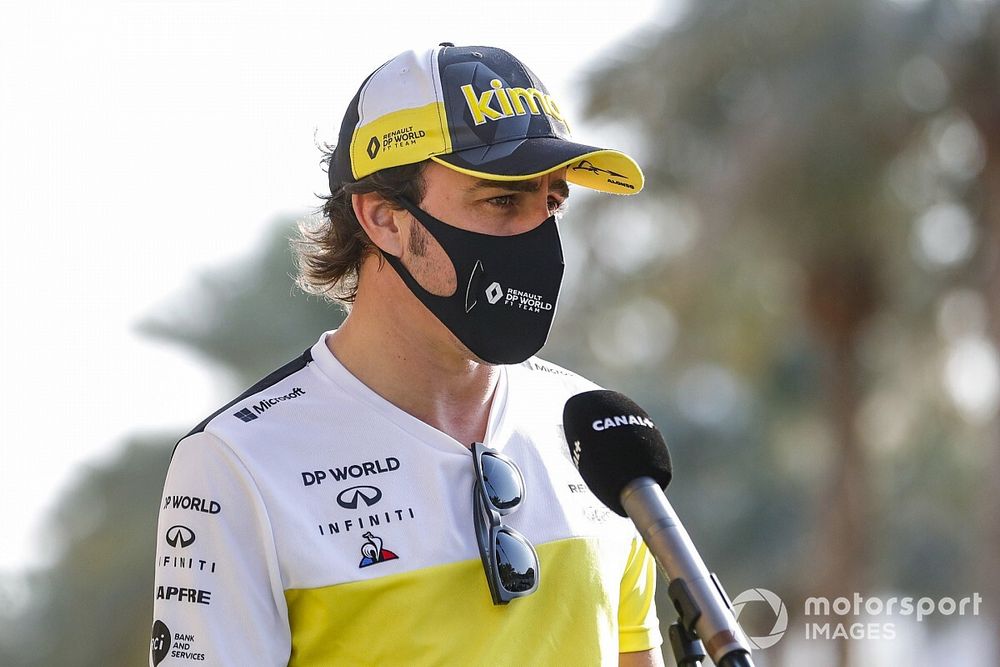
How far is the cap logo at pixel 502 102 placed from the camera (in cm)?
328

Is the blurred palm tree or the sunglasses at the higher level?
the blurred palm tree

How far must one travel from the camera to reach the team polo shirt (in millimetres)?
2889

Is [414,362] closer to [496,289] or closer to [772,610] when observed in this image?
[496,289]

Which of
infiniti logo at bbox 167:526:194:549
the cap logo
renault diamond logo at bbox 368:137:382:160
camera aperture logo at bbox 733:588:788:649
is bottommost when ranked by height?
camera aperture logo at bbox 733:588:788:649

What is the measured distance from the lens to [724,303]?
607 inches

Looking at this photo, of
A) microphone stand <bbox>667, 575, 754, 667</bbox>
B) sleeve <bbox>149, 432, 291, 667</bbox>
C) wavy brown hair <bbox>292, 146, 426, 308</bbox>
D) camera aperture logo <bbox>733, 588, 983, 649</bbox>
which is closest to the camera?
microphone stand <bbox>667, 575, 754, 667</bbox>

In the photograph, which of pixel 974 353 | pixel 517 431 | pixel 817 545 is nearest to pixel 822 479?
pixel 817 545

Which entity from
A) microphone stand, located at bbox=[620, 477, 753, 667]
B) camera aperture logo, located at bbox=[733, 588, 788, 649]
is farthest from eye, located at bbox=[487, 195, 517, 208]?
camera aperture logo, located at bbox=[733, 588, 788, 649]

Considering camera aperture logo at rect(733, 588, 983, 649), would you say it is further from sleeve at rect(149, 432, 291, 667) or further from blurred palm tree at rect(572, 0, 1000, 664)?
blurred palm tree at rect(572, 0, 1000, 664)

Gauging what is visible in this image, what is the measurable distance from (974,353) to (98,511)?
9.65m

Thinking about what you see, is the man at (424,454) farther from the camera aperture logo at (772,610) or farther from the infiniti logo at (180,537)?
the camera aperture logo at (772,610)

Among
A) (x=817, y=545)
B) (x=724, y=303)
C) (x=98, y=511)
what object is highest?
(x=724, y=303)

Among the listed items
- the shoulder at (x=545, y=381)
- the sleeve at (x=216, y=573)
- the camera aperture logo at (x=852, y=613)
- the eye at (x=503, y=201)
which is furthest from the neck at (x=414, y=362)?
the camera aperture logo at (x=852, y=613)

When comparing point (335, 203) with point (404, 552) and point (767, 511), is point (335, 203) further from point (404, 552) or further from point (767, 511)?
point (767, 511)
